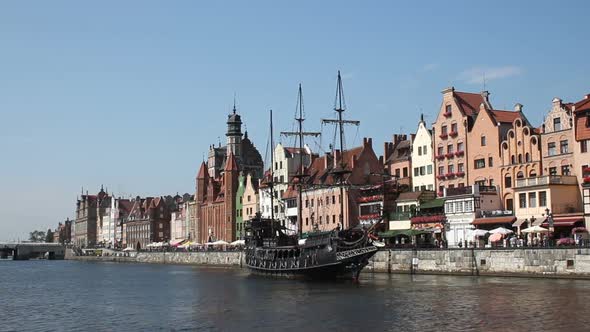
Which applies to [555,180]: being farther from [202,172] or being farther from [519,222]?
[202,172]

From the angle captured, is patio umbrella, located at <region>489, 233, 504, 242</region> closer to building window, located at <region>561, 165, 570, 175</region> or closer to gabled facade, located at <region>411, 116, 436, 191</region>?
building window, located at <region>561, 165, 570, 175</region>

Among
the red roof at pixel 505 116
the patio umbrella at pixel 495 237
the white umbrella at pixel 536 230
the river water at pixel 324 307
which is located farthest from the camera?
the red roof at pixel 505 116

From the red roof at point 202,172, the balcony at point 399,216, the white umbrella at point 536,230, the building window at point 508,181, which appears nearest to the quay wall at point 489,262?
the white umbrella at point 536,230

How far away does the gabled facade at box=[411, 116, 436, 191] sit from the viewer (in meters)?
104

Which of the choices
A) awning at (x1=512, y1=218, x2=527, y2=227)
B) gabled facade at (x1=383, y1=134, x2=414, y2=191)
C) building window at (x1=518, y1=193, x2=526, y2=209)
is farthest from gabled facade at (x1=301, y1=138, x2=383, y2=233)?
awning at (x1=512, y1=218, x2=527, y2=227)

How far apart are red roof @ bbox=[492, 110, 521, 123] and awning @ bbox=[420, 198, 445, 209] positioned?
12254 mm

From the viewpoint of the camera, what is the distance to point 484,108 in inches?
3728

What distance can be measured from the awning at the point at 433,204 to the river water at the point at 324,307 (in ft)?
57.4

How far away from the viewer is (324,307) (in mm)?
55188

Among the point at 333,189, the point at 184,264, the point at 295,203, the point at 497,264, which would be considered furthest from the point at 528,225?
the point at 184,264

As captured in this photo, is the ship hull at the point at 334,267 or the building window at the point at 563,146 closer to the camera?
the ship hull at the point at 334,267

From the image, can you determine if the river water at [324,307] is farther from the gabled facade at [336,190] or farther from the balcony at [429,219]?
the gabled facade at [336,190]

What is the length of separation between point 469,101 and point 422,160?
1068 cm

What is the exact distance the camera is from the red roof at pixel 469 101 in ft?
326
